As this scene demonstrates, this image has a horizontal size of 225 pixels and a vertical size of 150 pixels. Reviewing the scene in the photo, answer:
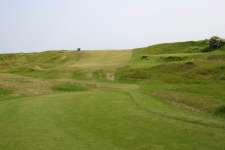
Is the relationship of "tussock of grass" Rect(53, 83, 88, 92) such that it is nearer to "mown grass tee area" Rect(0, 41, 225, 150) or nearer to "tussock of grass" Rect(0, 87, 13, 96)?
"mown grass tee area" Rect(0, 41, 225, 150)

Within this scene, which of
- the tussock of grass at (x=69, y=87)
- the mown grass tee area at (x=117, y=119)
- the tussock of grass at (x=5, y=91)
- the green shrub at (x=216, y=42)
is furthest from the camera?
the green shrub at (x=216, y=42)

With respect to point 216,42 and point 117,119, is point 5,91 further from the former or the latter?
point 216,42

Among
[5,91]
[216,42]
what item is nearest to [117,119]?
[5,91]

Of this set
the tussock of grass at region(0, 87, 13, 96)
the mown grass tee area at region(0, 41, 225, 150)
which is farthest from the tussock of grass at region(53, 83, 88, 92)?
the tussock of grass at region(0, 87, 13, 96)

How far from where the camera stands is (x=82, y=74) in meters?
46.3

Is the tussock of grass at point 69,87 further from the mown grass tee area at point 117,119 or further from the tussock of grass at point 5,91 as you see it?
the tussock of grass at point 5,91

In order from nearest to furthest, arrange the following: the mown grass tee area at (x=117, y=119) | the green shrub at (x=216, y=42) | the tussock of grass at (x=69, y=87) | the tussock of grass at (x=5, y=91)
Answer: the mown grass tee area at (x=117, y=119), the tussock of grass at (x=5, y=91), the tussock of grass at (x=69, y=87), the green shrub at (x=216, y=42)

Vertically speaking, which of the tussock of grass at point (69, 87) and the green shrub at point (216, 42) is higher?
the green shrub at point (216, 42)

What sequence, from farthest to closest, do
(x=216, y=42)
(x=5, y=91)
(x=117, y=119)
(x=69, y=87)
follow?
(x=216, y=42), (x=69, y=87), (x=5, y=91), (x=117, y=119)

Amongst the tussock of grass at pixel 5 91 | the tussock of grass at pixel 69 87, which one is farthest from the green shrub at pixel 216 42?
the tussock of grass at pixel 5 91

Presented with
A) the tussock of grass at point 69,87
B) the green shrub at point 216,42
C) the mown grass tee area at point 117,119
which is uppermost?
the green shrub at point 216,42

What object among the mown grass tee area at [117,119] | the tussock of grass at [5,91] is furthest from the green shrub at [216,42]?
the tussock of grass at [5,91]

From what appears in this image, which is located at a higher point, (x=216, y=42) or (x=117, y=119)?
(x=216, y=42)

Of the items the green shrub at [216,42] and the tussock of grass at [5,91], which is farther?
the green shrub at [216,42]
